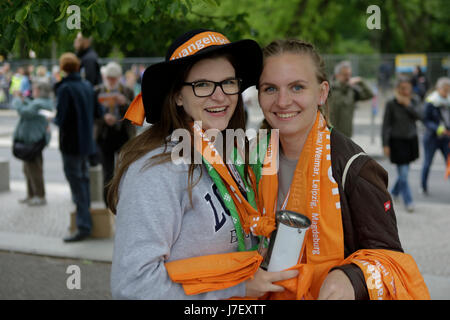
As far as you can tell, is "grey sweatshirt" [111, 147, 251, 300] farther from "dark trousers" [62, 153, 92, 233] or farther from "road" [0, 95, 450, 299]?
"dark trousers" [62, 153, 92, 233]

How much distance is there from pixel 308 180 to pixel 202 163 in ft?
1.49

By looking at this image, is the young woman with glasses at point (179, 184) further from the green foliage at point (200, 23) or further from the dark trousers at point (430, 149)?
the dark trousers at point (430, 149)

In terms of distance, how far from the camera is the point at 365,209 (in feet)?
6.59

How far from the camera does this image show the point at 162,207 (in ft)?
6.04

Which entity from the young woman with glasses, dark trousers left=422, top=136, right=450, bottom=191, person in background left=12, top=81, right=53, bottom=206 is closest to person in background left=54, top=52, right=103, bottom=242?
person in background left=12, top=81, right=53, bottom=206

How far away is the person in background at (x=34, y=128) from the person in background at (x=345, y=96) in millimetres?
4539

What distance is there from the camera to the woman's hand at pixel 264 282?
1918mm

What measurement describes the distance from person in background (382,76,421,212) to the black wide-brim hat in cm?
601

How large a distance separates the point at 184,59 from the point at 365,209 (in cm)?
95

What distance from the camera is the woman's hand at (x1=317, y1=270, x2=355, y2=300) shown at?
1.88 metres

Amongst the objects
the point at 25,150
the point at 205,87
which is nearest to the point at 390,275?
the point at 205,87

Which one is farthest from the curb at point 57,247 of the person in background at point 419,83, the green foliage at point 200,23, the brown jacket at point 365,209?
the person in background at point 419,83

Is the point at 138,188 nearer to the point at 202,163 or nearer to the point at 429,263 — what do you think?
the point at 202,163

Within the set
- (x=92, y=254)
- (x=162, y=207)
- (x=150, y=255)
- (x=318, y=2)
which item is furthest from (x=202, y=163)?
(x=318, y=2)
